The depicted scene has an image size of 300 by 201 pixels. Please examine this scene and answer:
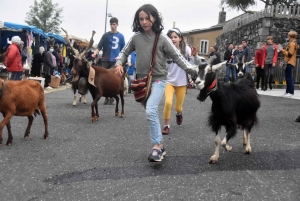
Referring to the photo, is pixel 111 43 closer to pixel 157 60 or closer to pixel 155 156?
pixel 157 60

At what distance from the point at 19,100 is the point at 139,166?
234 cm

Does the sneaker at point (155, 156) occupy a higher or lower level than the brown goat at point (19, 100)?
lower

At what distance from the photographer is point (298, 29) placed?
863 inches

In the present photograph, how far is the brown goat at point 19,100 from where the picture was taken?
5359 mm

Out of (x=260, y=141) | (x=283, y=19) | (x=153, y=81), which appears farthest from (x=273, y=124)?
(x=283, y=19)

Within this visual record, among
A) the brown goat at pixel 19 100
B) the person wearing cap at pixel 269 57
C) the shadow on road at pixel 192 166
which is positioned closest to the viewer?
the shadow on road at pixel 192 166

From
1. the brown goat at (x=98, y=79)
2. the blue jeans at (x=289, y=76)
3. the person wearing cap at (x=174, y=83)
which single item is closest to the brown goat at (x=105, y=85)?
the brown goat at (x=98, y=79)

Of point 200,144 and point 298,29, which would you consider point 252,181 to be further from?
point 298,29

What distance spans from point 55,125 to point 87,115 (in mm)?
1546

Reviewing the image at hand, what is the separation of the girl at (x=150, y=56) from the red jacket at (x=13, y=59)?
8.03 metres

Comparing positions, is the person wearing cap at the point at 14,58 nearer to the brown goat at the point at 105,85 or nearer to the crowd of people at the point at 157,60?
the crowd of people at the point at 157,60

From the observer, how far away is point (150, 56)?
182 inches

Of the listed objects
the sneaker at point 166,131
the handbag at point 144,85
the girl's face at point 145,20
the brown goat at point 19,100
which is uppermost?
the girl's face at point 145,20

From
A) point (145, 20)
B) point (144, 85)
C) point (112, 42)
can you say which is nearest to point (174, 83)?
point (144, 85)
